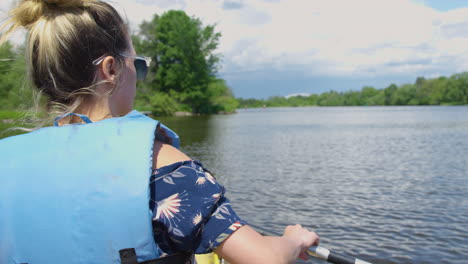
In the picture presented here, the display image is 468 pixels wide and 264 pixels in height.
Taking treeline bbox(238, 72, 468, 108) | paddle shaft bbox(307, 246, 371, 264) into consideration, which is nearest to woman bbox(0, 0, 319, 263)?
paddle shaft bbox(307, 246, 371, 264)

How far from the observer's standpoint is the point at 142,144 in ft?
4.75

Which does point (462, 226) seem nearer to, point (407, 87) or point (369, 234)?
point (369, 234)

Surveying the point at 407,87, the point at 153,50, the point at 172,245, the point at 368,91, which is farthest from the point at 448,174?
the point at 368,91

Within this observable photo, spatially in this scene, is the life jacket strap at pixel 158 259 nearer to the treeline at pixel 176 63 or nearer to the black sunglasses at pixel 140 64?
the black sunglasses at pixel 140 64

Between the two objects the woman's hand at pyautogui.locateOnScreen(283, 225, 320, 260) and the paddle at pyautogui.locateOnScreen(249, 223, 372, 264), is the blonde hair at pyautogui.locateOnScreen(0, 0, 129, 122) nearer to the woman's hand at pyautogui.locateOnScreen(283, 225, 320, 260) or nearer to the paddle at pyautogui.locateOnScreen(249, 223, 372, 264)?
the woman's hand at pyautogui.locateOnScreen(283, 225, 320, 260)

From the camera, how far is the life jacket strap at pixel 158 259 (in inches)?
56.3

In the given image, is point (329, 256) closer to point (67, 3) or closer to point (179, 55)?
point (67, 3)

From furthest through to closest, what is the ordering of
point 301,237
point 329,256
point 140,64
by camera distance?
point 329,256
point 140,64
point 301,237

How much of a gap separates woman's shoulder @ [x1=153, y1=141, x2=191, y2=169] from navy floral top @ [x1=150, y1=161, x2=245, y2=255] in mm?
24

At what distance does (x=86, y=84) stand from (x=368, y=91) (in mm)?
202576

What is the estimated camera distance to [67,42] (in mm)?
1494

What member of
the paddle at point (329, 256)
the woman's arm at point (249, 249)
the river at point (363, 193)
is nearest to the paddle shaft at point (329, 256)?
the paddle at point (329, 256)

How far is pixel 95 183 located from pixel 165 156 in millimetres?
249

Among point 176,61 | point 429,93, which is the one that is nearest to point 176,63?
point 176,61
